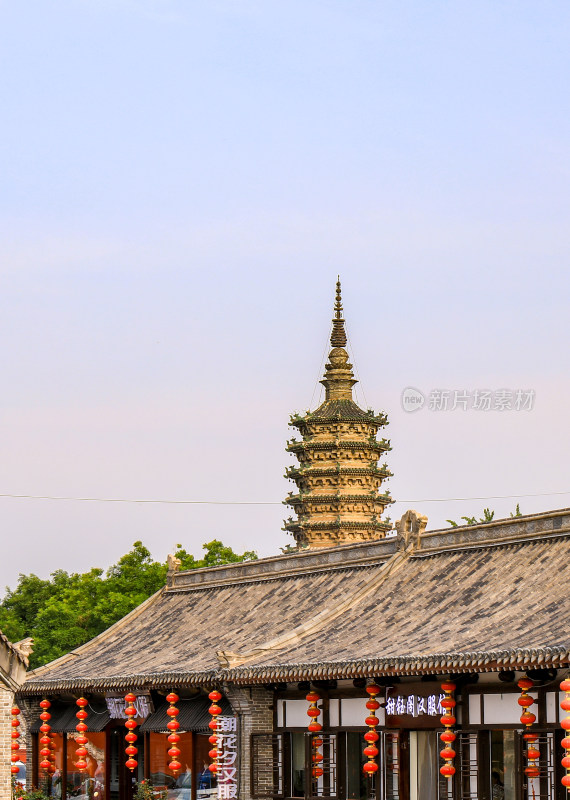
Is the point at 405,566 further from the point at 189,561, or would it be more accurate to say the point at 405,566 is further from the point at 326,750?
the point at 189,561

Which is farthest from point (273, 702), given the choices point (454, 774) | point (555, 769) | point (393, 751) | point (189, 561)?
point (189, 561)

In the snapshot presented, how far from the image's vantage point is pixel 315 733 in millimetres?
28031

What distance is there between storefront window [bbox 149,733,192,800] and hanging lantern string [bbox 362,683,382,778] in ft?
21.0

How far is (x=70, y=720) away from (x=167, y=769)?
402cm

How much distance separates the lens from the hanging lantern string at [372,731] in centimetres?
2595

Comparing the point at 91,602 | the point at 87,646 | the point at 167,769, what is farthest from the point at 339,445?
the point at 167,769

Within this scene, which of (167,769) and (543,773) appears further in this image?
(167,769)

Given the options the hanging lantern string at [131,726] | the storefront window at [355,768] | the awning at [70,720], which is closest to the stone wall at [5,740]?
the storefront window at [355,768]

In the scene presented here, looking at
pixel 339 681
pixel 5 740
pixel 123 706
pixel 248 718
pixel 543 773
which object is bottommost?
pixel 543 773

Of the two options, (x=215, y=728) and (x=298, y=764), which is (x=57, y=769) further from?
(x=298, y=764)

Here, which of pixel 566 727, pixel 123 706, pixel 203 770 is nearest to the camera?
pixel 566 727

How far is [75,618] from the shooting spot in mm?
66688

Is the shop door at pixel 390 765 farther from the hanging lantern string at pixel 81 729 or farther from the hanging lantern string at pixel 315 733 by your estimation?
the hanging lantern string at pixel 81 729

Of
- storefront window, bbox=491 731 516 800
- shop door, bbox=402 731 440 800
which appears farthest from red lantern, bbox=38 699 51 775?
storefront window, bbox=491 731 516 800
